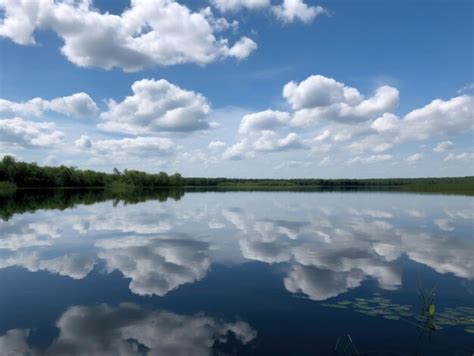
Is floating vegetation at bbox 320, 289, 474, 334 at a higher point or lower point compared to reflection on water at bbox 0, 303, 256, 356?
higher

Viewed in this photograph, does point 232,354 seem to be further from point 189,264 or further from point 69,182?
point 69,182

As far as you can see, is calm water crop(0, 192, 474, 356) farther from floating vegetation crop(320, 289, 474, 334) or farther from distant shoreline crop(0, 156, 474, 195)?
distant shoreline crop(0, 156, 474, 195)

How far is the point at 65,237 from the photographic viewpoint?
20156 millimetres

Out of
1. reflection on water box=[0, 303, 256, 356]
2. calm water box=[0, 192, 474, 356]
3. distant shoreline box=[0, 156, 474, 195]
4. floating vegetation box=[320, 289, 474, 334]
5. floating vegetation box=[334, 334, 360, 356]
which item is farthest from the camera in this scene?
distant shoreline box=[0, 156, 474, 195]

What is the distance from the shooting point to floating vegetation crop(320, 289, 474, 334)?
816cm

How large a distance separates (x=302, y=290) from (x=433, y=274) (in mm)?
5480

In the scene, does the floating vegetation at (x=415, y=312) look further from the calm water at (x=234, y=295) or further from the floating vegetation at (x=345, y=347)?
the floating vegetation at (x=345, y=347)

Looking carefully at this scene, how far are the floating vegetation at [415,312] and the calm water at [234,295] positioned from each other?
0.09 feet

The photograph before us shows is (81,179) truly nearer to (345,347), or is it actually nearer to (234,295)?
(234,295)

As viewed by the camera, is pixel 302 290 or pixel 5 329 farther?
pixel 302 290

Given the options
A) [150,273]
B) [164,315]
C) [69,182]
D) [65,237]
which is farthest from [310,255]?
[69,182]

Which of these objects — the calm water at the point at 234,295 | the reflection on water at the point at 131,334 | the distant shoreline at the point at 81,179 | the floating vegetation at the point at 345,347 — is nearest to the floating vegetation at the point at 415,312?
the calm water at the point at 234,295

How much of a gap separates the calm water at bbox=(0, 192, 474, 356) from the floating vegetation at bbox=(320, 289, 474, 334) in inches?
1.0

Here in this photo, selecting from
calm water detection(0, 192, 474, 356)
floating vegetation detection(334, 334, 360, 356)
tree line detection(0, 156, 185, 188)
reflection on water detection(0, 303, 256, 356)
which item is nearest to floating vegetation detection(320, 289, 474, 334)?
calm water detection(0, 192, 474, 356)
